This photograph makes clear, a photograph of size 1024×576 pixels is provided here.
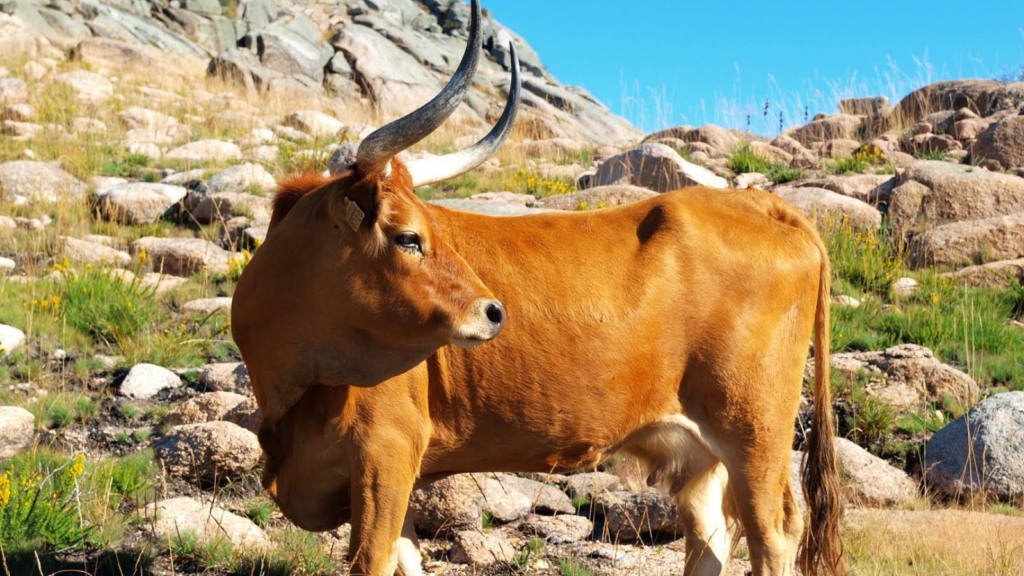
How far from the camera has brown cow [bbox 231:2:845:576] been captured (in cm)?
381

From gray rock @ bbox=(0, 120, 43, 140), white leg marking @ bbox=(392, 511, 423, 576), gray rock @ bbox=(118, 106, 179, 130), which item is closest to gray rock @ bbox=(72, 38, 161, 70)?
gray rock @ bbox=(118, 106, 179, 130)

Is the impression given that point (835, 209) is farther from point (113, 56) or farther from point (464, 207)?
point (113, 56)

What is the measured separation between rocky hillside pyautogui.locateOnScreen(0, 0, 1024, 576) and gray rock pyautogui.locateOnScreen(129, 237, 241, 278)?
0.12 feet

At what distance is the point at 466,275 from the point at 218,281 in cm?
623

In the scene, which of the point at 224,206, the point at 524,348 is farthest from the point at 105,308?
the point at 524,348

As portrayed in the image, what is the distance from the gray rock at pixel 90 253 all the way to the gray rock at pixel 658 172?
18.6 ft

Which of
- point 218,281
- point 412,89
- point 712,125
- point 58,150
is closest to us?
point 218,281

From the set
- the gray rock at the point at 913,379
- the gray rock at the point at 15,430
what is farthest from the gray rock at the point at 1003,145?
the gray rock at the point at 15,430

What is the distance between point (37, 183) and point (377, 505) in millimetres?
9374

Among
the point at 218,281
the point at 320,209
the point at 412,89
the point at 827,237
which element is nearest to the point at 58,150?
the point at 218,281

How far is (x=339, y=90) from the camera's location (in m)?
34.8

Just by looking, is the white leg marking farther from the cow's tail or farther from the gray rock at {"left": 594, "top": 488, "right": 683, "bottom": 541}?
the cow's tail

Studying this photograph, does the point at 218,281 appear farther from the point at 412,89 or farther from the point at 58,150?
the point at 412,89

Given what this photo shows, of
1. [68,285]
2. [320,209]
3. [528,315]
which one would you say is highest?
[320,209]
